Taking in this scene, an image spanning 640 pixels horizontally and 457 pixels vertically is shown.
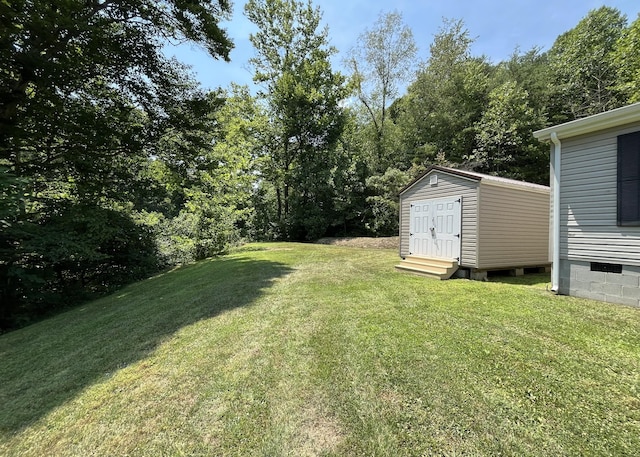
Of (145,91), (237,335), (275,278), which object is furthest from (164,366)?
(145,91)

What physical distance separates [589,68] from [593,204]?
635 inches

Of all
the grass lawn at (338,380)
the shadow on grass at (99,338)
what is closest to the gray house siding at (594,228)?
the grass lawn at (338,380)

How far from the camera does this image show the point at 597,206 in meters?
4.38

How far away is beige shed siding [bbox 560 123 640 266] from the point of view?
4.12 meters

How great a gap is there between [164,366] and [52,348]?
Result: 240cm

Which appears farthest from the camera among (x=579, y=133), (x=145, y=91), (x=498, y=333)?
(x=145, y=91)

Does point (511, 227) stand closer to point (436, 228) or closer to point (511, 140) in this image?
point (436, 228)

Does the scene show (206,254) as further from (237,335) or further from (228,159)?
(237,335)

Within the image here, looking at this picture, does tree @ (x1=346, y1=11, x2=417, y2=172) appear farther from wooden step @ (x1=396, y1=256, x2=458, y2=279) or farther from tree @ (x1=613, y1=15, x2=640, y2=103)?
→ wooden step @ (x1=396, y1=256, x2=458, y2=279)

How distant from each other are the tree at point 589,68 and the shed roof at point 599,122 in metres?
13.3

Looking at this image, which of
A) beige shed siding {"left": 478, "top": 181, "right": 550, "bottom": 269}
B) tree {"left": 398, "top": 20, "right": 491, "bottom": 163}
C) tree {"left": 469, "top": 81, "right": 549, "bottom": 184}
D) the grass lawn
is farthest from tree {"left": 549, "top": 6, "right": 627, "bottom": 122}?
the grass lawn

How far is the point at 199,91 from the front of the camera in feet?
31.7

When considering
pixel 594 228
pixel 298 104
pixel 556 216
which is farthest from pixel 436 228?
pixel 298 104

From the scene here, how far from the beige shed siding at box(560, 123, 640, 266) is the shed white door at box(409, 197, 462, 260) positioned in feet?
6.59
